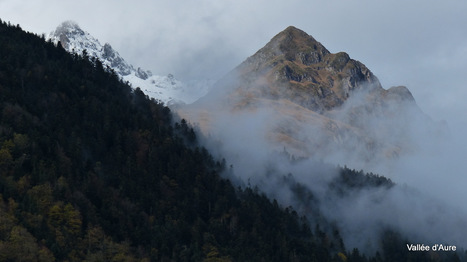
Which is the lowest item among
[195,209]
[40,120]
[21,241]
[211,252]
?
[21,241]

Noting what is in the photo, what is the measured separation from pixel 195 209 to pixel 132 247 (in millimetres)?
38462

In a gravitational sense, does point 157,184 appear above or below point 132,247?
above

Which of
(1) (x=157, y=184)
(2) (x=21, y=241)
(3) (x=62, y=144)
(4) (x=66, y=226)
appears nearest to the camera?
(2) (x=21, y=241)

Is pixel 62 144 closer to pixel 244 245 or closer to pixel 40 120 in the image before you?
pixel 40 120

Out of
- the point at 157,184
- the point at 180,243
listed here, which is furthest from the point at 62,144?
the point at 180,243

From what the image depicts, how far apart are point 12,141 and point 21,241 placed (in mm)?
42445

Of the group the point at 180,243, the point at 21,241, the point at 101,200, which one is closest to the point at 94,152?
the point at 101,200

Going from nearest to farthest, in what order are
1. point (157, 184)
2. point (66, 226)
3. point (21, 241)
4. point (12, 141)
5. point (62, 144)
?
point (21, 241) → point (66, 226) → point (12, 141) → point (62, 144) → point (157, 184)

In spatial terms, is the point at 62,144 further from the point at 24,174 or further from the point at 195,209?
the point at 195,209

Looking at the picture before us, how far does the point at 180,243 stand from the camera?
17075cm

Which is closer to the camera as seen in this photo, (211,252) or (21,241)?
(21,241)

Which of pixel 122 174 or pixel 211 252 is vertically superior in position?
pixel 122 174

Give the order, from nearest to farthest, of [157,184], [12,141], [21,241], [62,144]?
[21,241], [12,141], [62,144], [157,184]

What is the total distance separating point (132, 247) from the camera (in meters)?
156
